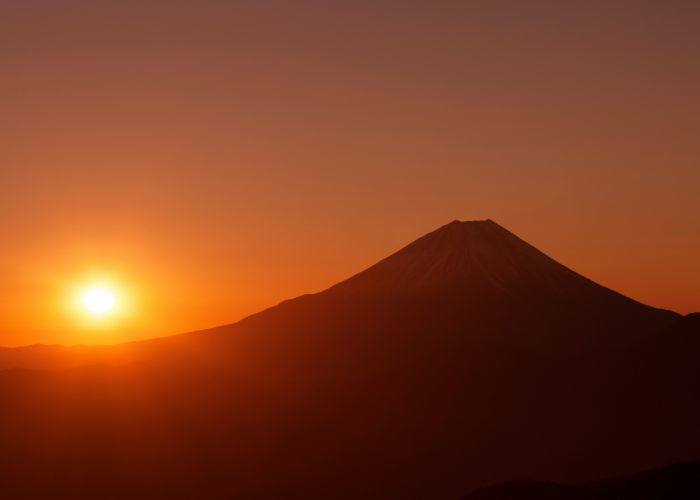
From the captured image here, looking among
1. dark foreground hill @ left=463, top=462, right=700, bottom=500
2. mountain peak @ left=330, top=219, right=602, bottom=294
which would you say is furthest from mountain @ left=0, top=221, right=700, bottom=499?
dark foreground hill @ left=463, top=462, right=700, bottom=500

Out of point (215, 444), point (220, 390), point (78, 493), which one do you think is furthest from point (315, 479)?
point (220, 390)

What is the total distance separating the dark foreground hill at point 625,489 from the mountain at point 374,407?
24771mm

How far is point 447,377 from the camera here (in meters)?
81.0

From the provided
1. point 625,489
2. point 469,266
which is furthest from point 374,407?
point 469,266

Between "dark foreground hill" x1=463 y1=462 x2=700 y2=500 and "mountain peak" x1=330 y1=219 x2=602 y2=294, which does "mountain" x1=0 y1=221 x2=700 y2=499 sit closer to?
"mountain peak" x1=330 y1=219 x2=602 y2=294

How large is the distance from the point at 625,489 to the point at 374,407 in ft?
137

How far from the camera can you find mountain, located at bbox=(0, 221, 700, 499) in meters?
64.3

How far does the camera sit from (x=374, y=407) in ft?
246

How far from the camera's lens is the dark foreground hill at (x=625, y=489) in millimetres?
33781

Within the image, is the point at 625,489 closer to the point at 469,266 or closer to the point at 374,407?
the point at 374,407

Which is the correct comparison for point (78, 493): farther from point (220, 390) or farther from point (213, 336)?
point (213, 336)

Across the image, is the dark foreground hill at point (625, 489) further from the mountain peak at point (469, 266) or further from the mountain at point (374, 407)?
the mountain peak at point (469, 266)

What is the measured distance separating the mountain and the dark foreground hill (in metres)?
24.8

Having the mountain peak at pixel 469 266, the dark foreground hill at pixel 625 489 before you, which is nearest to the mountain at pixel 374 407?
the mountain peak at pixel 469 266
